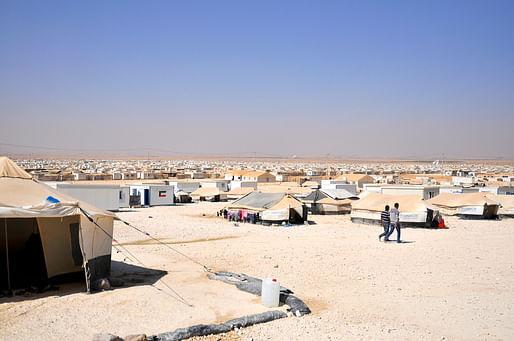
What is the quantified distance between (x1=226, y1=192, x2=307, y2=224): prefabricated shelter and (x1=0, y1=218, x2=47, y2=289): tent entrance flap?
52.9 feet

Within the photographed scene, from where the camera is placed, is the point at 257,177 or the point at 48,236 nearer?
the point at 48,236

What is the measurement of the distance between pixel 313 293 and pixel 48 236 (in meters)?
6.98

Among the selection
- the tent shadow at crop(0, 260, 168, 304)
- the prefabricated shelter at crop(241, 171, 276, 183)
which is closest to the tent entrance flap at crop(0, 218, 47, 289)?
the tent shadow at crop(0, 260, 168, 304)

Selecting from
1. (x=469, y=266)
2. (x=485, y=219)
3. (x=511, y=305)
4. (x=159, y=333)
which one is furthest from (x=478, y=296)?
(x=485, y=219)

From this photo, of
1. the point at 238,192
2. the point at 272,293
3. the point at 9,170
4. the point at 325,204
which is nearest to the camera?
the point at 272,293

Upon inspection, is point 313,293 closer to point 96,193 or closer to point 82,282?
point 82,282

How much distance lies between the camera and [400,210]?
27250 millimetres

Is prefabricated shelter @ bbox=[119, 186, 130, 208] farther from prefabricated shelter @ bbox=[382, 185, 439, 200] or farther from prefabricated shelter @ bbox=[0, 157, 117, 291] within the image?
prefabricated shelter @ bbox=[0, 157, 117, 291]

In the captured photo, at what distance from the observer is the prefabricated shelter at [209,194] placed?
4691cm

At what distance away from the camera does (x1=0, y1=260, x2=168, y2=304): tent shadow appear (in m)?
10.4

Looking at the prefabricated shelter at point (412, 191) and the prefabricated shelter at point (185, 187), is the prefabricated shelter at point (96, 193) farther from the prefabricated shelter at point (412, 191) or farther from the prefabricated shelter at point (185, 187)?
the prefabricated shelter at point (412, 191)

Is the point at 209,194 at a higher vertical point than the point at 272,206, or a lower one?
lower

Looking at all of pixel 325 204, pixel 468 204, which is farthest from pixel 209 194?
pixel 468 204

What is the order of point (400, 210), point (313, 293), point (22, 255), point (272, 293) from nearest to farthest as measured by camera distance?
1. point (272, 293)
2. point (313, 293)
3. point (22, 255)
4. point (400, 210)
